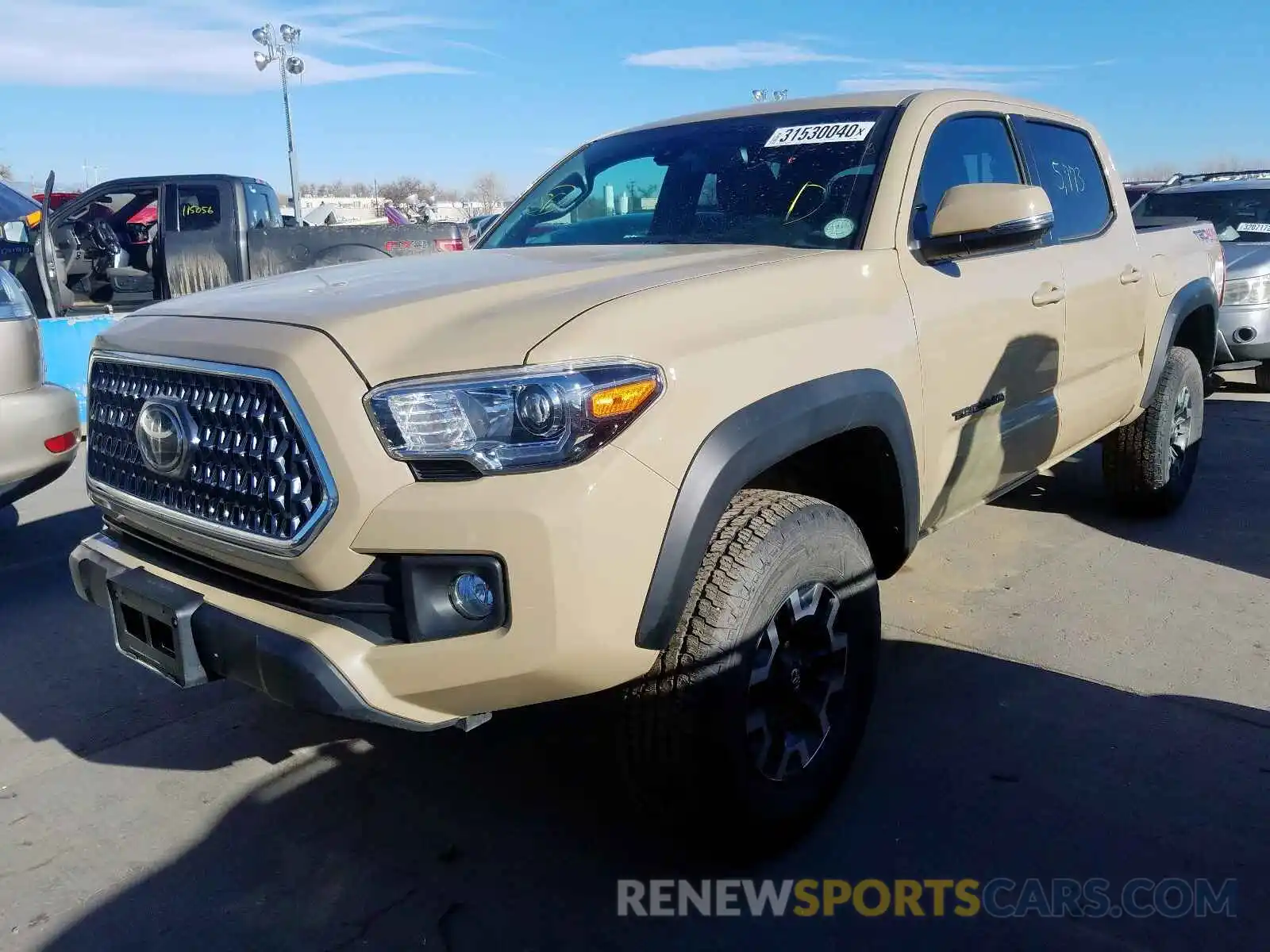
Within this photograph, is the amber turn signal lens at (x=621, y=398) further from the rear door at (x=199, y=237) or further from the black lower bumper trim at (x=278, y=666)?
the rear door at (x=199, y=237)

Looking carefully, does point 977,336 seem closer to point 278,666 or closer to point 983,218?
point 983,218

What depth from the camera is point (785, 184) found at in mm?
3199

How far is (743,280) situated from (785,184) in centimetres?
86

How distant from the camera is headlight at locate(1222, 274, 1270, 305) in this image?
321 inches

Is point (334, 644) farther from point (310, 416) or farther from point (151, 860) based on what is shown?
point (151, 860)

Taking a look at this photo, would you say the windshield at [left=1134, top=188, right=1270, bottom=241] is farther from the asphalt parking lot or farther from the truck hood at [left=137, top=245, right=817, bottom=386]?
the truck hood at [left=137, top=245, right=817, bottom=386]

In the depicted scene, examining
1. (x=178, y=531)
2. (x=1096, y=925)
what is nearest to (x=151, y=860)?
(x=178, y=531)

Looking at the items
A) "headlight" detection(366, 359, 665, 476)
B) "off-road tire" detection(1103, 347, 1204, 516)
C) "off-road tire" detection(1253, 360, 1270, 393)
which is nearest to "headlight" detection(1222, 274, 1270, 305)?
"off-road tire" detection(1253, 360, 1270, 393)

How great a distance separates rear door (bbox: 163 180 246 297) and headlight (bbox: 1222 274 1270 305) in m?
8.17

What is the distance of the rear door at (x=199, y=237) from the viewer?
9.00 m

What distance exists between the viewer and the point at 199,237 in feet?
30.0

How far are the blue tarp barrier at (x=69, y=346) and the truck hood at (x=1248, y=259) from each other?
8.55m

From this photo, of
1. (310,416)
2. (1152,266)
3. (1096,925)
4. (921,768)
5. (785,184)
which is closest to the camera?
(310,416)

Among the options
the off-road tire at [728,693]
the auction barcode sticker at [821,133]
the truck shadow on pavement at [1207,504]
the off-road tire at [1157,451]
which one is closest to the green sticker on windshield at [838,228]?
the auction barcode sticker at [821,133]
